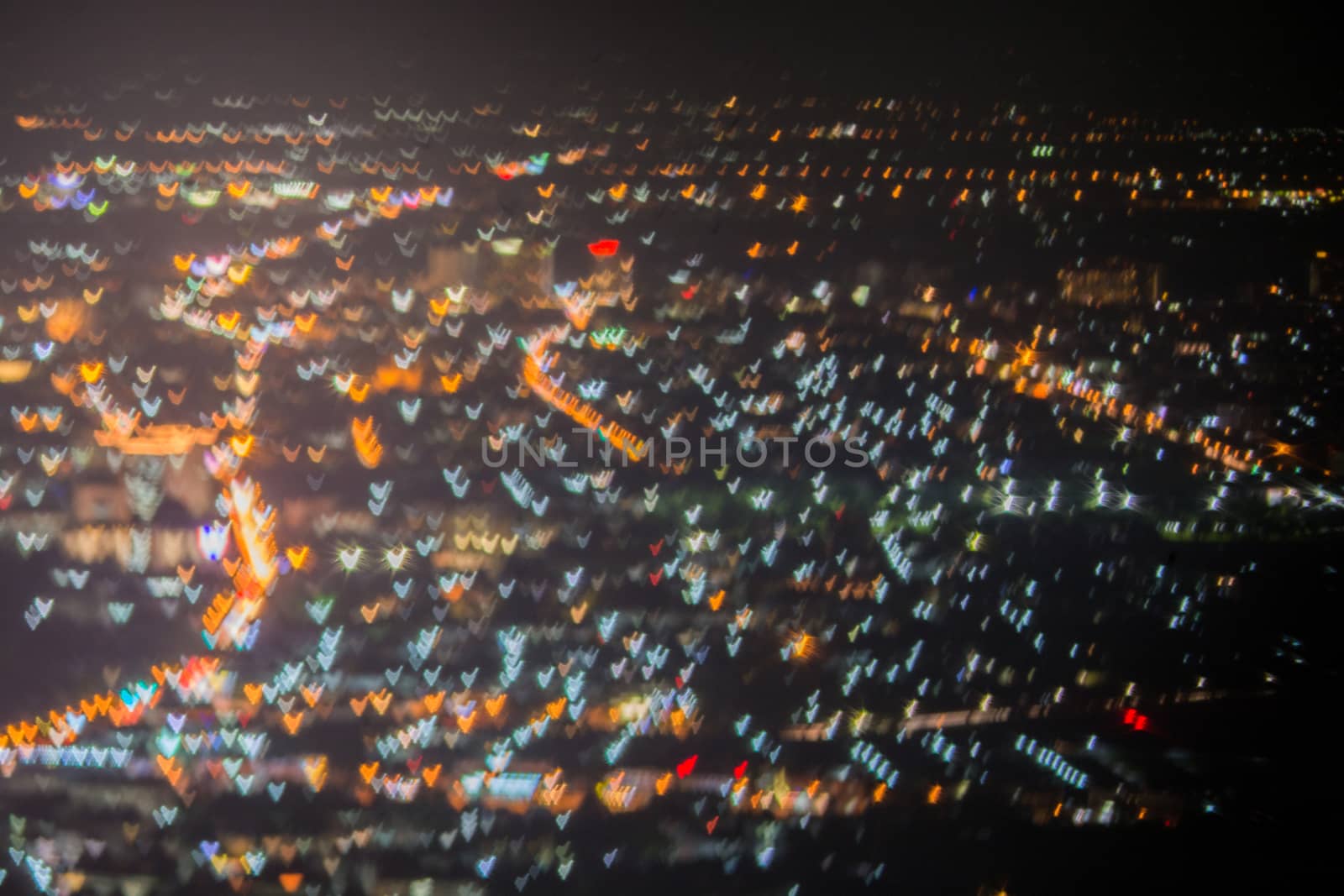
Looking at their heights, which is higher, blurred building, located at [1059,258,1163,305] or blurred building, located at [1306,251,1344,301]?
blurred building, located at [1059,258,1163,305]

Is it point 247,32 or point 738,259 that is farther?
point 738,259

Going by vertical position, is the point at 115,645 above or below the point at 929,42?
below

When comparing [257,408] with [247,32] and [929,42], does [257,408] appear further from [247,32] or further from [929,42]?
[929,42]

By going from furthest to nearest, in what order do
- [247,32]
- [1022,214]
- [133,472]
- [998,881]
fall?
[1022,214], [133,472], [247,32], [998,881]

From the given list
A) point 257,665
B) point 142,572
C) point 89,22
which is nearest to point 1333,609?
point 257,665

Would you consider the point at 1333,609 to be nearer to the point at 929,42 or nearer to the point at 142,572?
the point at 929,42

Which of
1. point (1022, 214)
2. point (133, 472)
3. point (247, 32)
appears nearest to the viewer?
point (247, 32)

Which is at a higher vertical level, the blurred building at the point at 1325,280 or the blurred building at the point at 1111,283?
the blurred building at the point at 1111,283

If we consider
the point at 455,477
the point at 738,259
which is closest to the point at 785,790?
the point at 455,477

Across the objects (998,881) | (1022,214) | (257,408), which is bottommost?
(998,881)
